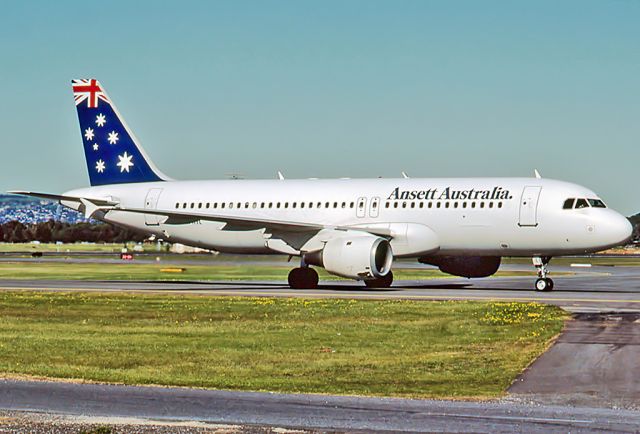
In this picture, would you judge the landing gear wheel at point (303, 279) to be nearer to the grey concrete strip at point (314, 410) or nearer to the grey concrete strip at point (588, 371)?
the grey concrete strip at point (588, 371)

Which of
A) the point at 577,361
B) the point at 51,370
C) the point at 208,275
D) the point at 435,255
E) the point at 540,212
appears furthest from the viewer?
the point at 208,275

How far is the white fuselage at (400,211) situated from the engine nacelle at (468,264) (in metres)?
2.24

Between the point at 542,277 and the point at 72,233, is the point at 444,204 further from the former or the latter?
the point at 72,233

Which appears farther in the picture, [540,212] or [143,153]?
[143,153]

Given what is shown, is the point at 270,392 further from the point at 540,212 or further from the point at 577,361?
Result: the point at 540,212

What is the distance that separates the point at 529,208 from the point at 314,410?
27.8m

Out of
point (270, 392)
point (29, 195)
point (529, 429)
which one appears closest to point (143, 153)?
point (29, 195)

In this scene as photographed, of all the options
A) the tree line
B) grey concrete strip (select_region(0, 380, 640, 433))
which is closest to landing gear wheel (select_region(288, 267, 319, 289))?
grey concrete strip (select_region(0, 380, 640, 433))

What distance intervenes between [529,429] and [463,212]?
1144 inches

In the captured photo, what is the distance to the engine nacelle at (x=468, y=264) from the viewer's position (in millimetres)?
43656

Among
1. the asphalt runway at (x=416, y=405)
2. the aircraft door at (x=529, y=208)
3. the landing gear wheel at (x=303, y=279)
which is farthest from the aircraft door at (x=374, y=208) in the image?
the asphalt runway at (x=416, y=405)

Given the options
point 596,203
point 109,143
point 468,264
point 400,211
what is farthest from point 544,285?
point 109,143

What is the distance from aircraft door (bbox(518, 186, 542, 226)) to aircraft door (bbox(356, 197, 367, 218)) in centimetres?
652

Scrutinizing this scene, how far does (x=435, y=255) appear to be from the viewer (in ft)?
141
